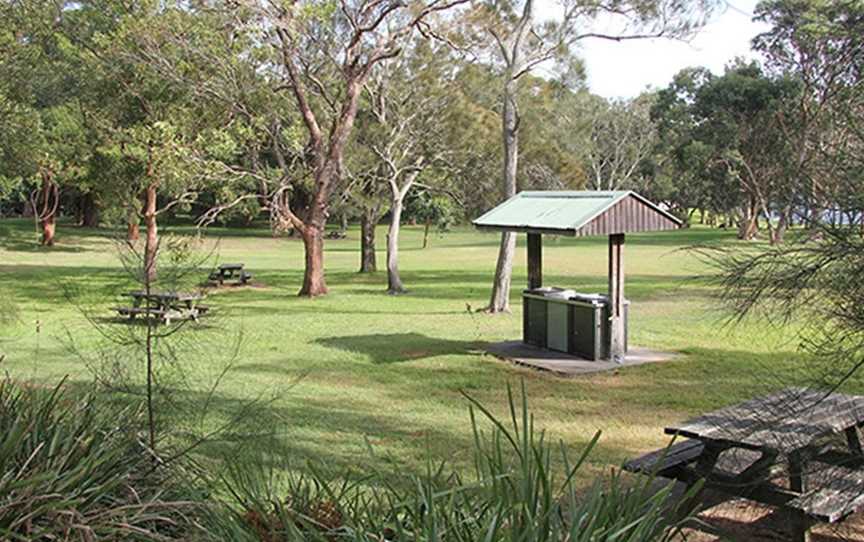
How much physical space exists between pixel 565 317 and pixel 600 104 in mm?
48689

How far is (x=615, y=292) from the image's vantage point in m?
11.4

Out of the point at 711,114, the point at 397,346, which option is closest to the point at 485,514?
the point at 397,346

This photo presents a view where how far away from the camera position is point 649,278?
24.6 metres

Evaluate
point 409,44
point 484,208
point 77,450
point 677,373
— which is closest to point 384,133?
point 409,44

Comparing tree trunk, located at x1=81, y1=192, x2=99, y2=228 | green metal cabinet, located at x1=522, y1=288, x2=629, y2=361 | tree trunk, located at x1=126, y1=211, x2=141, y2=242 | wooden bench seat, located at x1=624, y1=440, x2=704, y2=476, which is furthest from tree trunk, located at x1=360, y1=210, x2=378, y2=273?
tree trunk, located at x1=81, y1=192, x2=99, y2=228

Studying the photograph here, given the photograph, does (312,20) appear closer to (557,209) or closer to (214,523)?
(557,209)

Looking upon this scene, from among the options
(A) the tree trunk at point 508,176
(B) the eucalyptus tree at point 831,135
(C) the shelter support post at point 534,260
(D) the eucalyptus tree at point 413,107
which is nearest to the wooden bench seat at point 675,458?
(B) the eucalyptus tree at point 831,135

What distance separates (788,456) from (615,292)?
6.93 metres

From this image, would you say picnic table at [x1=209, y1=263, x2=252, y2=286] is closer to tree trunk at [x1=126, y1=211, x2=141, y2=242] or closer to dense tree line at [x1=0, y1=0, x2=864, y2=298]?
dense tree line at [x1=0, y1=0, x2=864, y2=298]

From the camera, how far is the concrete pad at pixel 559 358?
10852mm

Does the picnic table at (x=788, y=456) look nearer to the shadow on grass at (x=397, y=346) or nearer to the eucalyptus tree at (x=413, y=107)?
the shadow on grass at (x=397, y=346)

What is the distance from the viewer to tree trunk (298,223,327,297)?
2080 centimetres

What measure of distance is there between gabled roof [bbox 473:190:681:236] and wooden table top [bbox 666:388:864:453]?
5.17 meters

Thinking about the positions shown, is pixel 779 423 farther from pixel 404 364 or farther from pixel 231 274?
pixel 231 274
